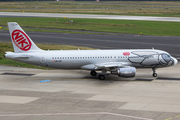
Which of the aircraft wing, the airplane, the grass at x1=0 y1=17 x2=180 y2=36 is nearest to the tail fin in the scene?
the airplane

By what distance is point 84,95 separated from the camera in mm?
35438

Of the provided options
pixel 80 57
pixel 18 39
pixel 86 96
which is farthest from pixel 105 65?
pixel 18 39

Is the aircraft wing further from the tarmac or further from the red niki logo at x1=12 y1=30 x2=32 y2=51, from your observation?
the red niki logo at x1=12 y1=30 x2=32 y2=51

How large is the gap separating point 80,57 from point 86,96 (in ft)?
32.8

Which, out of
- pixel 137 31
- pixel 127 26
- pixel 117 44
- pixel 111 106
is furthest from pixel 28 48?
pixel 127 26

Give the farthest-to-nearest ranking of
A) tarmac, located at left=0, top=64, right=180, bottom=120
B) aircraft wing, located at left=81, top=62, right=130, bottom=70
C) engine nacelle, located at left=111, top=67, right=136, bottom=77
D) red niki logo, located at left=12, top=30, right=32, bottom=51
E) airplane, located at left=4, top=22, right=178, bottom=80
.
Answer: red niki logo, located at left=12, top=30, right=32, bottom=51
airplane, located at left=4, top=22, right=178, bottom=80
aircraft wing, located at left=81, top=62, right=130, bottom=70
engine nacelle, located at left=111, top=67, right=136, bottom=77
tarmac, located at left=0, top=64, right=180, bottom=120

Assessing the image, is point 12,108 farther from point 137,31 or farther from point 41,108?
point 137,31

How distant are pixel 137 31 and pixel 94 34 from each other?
47.9 ft

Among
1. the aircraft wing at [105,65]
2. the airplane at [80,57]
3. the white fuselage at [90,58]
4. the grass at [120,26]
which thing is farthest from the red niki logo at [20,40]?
the grass at [120,26]

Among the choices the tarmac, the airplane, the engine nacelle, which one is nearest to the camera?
the tarmac

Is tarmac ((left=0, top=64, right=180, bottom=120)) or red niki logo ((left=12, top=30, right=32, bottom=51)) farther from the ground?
red niki logo ((left=12, top=30, right=32, bottom=51))

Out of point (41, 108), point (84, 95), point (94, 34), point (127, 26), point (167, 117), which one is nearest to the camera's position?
point (167, 117)

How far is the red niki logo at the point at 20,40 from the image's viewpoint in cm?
4346

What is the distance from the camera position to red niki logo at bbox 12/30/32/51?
4346 centimetres
